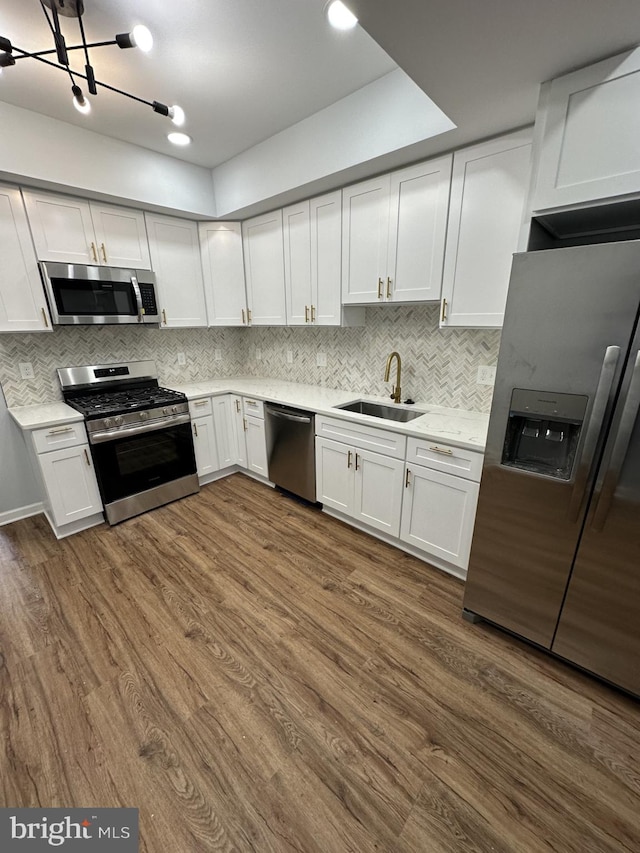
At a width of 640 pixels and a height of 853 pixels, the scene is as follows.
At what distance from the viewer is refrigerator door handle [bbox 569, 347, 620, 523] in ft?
4.07

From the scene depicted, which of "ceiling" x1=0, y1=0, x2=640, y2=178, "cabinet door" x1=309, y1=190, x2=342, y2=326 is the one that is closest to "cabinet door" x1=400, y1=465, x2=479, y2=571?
"cabinet door" x1=309, y1=190, x2=342, y2=326

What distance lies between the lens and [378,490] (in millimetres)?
2387

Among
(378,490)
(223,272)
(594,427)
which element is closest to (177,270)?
(223,272)

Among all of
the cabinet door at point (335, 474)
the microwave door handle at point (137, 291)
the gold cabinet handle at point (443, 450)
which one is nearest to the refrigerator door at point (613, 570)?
the gold cabinet handle at point (443, 450)

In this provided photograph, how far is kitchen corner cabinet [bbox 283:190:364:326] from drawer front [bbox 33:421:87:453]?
1.90 meters

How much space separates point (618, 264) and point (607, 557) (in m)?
1.12

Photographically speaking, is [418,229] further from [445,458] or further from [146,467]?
[146,467]

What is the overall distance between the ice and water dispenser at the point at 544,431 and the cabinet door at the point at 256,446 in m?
2.12

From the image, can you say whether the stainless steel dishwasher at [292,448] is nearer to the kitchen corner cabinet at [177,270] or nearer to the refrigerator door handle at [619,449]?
the kitchen corner cabinet at [177,270]

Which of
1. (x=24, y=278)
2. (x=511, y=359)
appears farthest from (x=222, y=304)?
(x=511, y=359)

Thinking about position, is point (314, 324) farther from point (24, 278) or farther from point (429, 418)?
point (24, 278)

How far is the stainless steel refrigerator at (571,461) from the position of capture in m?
1.25

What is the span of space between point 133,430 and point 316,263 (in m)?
1.98

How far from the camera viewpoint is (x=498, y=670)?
161 cm
